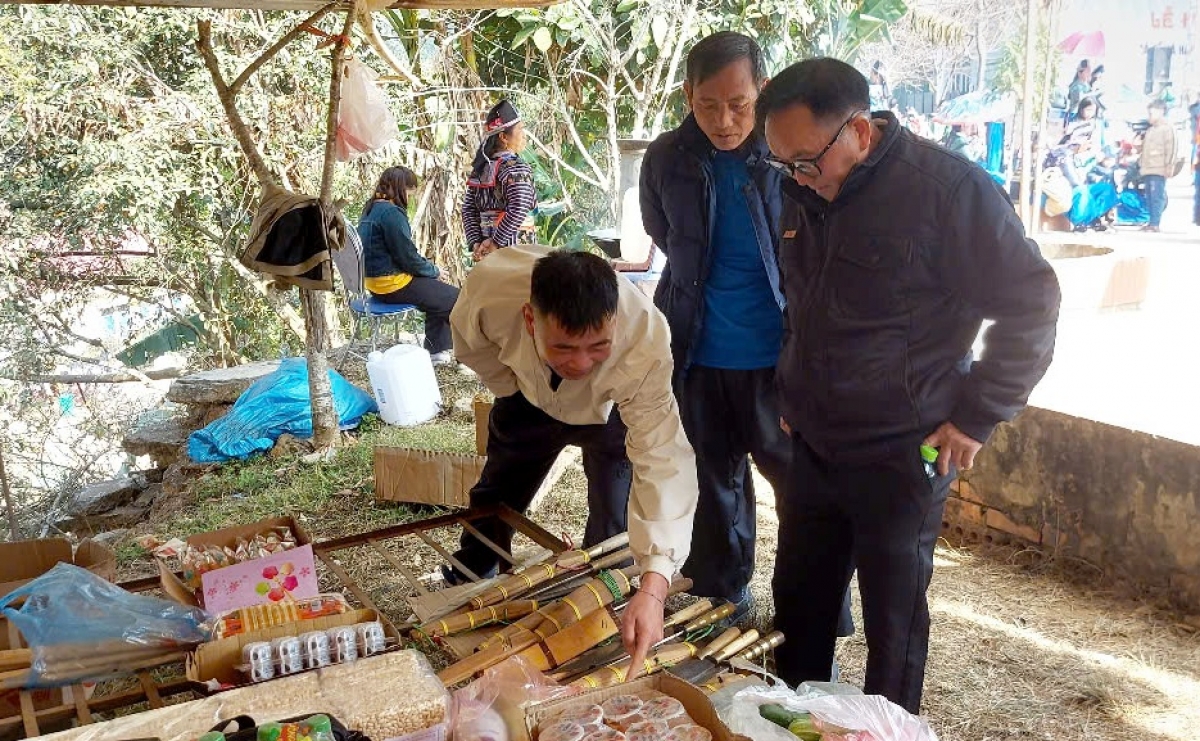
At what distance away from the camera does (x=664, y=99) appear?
29.9 feet

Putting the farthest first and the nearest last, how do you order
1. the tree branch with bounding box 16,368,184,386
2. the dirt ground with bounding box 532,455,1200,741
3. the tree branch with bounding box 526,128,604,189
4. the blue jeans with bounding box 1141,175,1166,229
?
1. the blue jeans with bounding box 1141,175,1166,229
2. the tree branch with bounding box 526,128,604,189
3. the tree branch with bounding box 16,368,184,386
4. the dirt ground with bounding box 532,455,1200,741

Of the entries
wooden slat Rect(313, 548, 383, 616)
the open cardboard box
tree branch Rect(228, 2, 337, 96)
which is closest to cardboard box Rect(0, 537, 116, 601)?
the open cardboard box

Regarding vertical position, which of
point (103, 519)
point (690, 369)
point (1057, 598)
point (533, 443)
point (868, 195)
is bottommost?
point (103, 519)

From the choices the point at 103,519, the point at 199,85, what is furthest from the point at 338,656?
the point at 199,85

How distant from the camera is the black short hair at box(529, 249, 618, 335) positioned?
6.08 feet

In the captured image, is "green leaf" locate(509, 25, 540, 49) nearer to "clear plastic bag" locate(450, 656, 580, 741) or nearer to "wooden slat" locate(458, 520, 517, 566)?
"wooden slat" locate(458, 520, 517, 566)

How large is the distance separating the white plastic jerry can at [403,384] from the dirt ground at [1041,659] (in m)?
2.81

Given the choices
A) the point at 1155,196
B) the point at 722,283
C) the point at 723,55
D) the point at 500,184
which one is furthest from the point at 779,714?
the point at 1155,196

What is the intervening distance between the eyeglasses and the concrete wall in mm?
2016

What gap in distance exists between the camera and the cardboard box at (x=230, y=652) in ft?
5.55

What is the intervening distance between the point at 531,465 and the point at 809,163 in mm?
1331

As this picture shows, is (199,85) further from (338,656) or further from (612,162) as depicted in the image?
(338,656)

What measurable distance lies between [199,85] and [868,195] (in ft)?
22.3

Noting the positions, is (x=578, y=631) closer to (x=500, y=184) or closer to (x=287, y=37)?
(x=287, y=37)
